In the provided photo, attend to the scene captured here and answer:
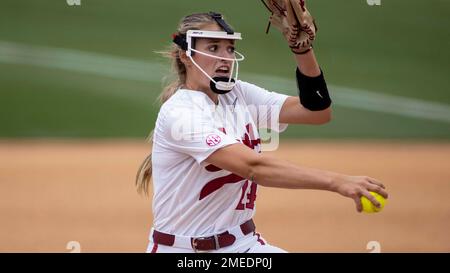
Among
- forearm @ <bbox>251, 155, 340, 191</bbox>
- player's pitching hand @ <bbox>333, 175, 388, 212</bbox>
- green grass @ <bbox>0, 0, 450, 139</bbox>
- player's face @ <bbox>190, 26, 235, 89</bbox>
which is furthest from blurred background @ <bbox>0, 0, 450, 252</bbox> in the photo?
player's pitching hand @ <bbox>333, 175, 388, 212</bbox>

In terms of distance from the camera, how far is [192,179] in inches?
151

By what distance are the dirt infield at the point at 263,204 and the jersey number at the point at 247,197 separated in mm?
2757

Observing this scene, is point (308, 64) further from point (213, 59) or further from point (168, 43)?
point (168, 43)

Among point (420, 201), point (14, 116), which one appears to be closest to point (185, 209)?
point (420, 201)

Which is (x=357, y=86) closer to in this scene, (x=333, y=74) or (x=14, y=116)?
(x=333, y=74)

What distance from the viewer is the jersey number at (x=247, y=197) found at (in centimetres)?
395

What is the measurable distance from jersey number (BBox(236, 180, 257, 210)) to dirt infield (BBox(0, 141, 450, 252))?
276cm

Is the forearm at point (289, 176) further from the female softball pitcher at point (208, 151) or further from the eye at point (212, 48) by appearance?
the eye at point (212, 48)

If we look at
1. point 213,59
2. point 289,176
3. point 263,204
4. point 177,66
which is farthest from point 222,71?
point 263,204

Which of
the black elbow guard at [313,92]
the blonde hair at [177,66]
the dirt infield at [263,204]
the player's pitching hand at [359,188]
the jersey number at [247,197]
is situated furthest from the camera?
the dirt infield at [263,204]

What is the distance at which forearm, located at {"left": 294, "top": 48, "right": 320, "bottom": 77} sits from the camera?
4.14m

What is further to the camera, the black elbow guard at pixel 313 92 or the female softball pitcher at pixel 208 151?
the black elbow guard at pixel 313 92

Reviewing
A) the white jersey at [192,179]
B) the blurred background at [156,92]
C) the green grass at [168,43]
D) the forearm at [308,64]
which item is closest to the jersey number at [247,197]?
the white jersey at [192,179]

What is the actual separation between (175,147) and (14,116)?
1121 cm
